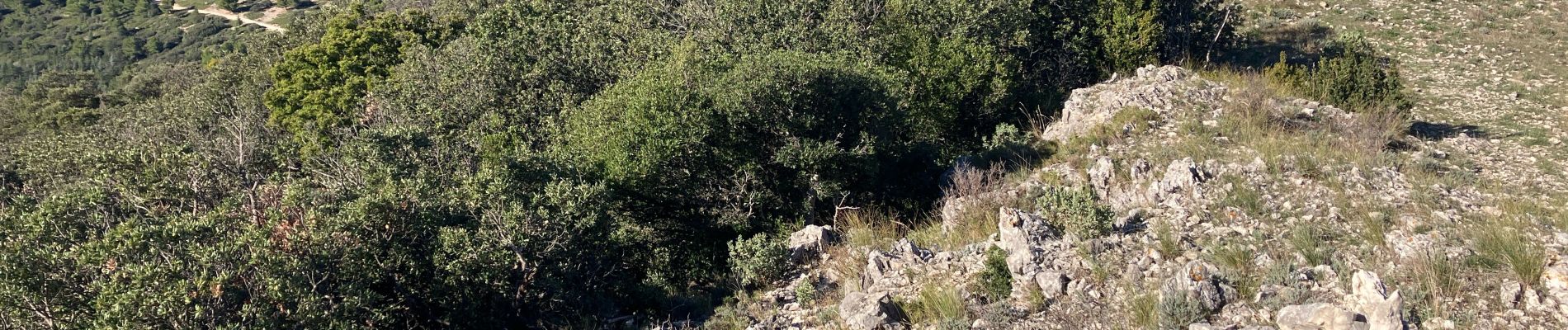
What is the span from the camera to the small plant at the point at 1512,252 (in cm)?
935

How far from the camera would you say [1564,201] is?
39.4 feet

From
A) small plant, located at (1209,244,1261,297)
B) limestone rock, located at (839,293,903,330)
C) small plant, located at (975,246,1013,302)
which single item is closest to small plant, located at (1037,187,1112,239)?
small plant, located at (975,246,1013,302)

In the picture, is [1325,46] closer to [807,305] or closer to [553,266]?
[807,305]

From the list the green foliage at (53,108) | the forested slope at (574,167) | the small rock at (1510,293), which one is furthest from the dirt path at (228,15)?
the small rock at (1510,293)

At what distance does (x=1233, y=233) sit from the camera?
38.5 ft

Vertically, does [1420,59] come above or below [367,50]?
above

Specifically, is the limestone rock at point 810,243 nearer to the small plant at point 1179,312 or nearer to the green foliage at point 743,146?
the green foliage at point 743,146

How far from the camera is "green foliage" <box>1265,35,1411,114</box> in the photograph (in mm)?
18297

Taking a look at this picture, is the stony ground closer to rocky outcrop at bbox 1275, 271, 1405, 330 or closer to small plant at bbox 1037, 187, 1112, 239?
rocky outcrop at bbox 1275, 271, 1405, 330

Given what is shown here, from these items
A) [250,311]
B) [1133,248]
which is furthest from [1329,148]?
[250,311]

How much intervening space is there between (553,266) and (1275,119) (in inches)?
525

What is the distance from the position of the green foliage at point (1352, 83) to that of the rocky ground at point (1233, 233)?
807 millimetres

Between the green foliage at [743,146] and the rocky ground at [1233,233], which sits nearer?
the rocky ground at [1233,233]

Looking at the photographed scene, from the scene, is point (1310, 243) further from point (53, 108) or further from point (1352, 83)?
point (53, 108)
